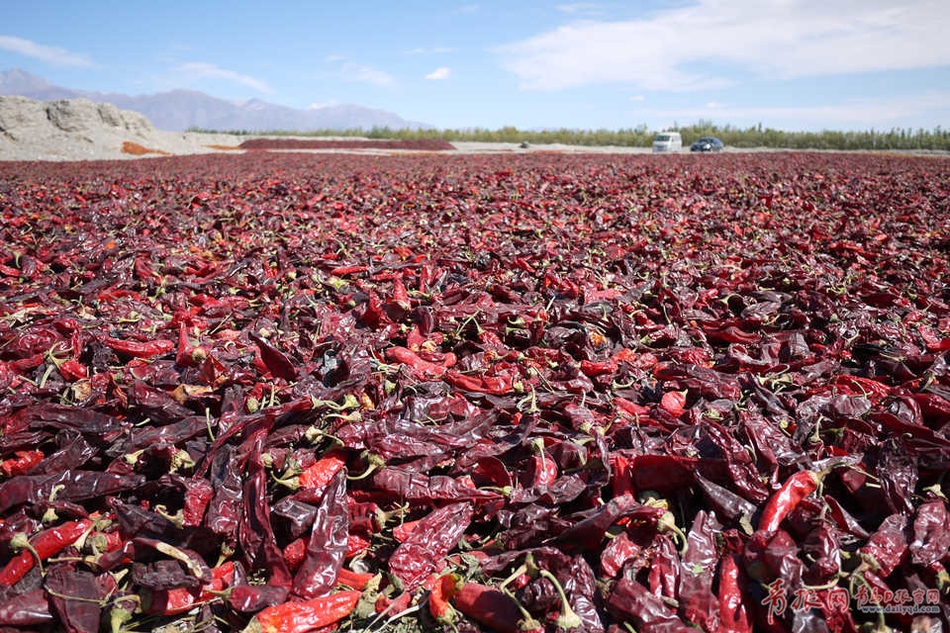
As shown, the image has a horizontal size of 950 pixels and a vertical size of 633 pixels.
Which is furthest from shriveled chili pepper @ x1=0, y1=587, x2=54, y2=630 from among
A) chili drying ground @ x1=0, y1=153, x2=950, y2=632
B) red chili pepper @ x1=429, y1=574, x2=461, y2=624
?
red chili pepper @ x1=429, y1=574, x2=461, y2=624

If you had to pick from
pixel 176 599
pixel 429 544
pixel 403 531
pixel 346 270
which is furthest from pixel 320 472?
pixel 346 270

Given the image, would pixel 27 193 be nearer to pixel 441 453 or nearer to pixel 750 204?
pixel 441 453

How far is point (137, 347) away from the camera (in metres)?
4.22

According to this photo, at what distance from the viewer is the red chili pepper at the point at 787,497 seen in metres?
2.59

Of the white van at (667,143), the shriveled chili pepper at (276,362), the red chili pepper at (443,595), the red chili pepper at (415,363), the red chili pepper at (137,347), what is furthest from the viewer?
the white van at (667,143)

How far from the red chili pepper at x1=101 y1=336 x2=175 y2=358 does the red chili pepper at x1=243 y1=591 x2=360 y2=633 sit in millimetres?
2670

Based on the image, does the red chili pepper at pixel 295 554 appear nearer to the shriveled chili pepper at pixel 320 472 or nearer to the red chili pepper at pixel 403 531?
the shriveled chili pepper at pixel 320 472

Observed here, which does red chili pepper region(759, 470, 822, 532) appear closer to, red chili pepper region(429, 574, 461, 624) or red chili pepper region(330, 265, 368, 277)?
red chili pepper region(429, 574, 461, 624)

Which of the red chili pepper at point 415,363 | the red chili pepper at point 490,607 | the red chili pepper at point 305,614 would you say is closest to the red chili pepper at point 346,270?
the red chili pepper at point 415,363

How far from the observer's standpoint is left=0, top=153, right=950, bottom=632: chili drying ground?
2379 mm

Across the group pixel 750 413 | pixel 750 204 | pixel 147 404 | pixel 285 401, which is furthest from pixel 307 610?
pixel 750 204

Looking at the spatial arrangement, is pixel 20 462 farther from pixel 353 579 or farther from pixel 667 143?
pixel 667 143

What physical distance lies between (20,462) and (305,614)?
1992 mm

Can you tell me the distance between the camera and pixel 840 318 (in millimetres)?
4852
